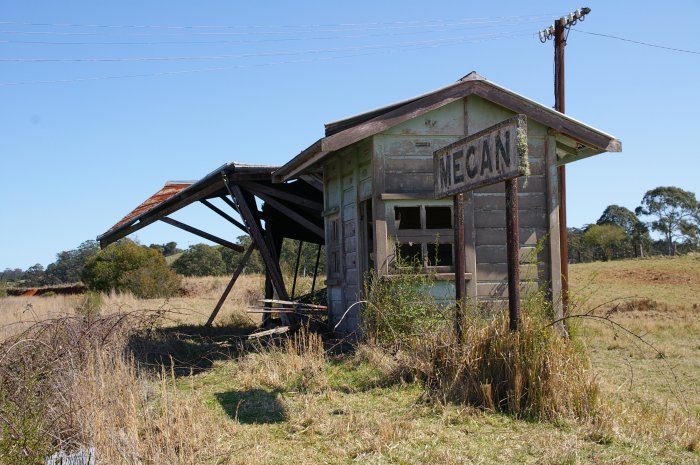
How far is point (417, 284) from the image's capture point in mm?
9844

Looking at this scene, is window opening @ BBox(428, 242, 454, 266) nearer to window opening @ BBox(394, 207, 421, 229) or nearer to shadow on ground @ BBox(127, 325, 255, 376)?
window opening @ BBox(394, 207, 421, 229)

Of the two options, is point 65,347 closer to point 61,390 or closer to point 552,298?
point 61,390

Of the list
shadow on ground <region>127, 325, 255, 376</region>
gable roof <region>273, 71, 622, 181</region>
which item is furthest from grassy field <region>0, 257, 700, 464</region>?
gable roof <region>273, 71, 622, 181</region>

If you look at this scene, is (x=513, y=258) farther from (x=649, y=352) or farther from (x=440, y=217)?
(x=649, y=352)

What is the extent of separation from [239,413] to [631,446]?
142 inches

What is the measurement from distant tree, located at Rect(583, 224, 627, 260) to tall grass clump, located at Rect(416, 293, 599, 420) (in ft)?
176

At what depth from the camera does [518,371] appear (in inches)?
253

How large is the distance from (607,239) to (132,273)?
39.8m

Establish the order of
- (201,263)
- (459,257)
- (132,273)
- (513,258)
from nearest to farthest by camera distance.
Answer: (513,258) < (459,257) < (132,273) < (201,263)

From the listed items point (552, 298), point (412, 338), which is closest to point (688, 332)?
point (552, 298)

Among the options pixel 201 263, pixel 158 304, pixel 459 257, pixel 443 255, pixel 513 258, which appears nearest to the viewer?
pixel 513 258

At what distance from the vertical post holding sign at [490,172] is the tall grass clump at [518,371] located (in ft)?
0.58

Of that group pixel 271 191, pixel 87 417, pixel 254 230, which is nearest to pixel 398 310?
pixel 87 417

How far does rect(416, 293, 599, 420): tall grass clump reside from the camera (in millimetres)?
6352
